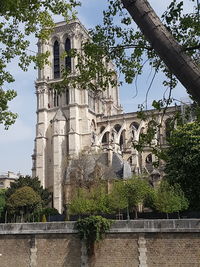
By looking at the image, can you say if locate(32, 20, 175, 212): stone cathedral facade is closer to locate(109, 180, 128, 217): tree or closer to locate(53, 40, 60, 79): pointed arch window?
locate(53, 40, 60, 79): pointed arch window

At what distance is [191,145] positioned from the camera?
3209 cm

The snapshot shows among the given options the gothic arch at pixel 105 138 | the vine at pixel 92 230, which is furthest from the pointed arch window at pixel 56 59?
the vine at pixel 92 230

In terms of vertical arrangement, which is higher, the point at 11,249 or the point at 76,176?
the point at 76,176

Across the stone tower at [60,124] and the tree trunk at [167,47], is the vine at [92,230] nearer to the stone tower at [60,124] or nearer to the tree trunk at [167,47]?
the tree trunk at [167,47]

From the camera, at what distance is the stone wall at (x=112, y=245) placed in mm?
20812

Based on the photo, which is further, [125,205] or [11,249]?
[125,205]

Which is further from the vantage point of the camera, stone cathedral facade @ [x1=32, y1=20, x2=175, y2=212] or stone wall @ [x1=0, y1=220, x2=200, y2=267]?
stone cathedral facade @ [x1=32, y1=20, x2=175, y2=212]

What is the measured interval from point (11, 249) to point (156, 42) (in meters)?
23.1

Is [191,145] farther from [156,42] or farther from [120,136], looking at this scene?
[120,136]

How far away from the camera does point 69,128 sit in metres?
60.7

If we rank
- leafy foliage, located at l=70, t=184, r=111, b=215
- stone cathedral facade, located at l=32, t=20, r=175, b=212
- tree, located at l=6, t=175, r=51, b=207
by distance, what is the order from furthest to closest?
stone cathedral facade, located at l=32, t=20, r=175, b=212 → tree, located at l=6, t=175, r=51, b=207 → leafy foliage, located at l=70, t=184, r=111, b=215

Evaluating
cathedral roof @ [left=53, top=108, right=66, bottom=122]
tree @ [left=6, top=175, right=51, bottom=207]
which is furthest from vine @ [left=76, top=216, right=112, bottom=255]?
cathedral roof @ [left=53, top=108, right=66, bottom=122]

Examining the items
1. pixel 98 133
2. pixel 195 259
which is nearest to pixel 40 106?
pixel 98 133

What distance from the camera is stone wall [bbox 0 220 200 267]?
819 inches
